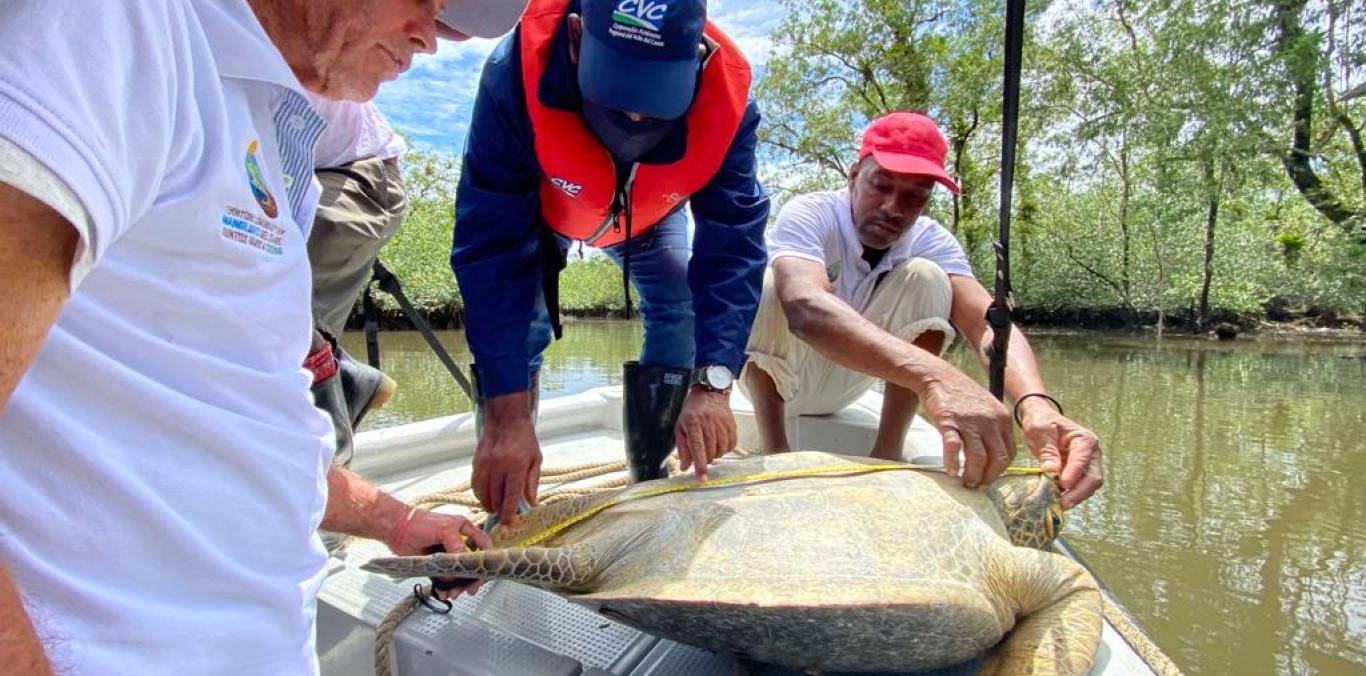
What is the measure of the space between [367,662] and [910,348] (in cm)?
147

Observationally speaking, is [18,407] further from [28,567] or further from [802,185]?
[802,185]

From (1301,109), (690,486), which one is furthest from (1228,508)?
(1301,109)

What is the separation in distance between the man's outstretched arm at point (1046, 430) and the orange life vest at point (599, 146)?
1.04 meters

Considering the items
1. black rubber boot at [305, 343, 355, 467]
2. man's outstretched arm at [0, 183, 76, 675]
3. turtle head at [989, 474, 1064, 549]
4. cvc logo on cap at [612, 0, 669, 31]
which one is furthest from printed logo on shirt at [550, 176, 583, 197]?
man's outstretched arm at [0, 183, 76, 675]

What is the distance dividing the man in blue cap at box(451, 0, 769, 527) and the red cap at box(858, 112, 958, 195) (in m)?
0.61

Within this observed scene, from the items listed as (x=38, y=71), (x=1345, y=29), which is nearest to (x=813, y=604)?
(x=38, y=71)

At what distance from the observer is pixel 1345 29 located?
11.4m

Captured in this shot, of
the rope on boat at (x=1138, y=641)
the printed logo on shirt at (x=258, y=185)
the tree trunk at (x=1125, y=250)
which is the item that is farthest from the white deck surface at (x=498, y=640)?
the tree trunk at (x=1125, y=250)

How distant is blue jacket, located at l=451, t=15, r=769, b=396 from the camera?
5.33ft

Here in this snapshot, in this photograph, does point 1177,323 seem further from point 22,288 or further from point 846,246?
point 22,288

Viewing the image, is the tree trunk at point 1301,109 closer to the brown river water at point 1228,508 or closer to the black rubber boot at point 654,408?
the brown river water at point 1228,508

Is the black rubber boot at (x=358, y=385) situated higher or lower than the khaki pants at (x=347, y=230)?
lower

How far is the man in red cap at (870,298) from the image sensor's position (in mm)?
1956

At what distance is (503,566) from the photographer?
3.52 ft
